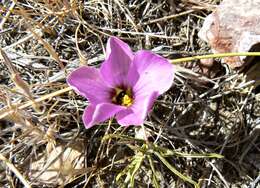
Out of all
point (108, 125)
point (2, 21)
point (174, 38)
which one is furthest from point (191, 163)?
point (2, 21)

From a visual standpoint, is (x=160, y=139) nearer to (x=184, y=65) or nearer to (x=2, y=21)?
(x=184, y=65)

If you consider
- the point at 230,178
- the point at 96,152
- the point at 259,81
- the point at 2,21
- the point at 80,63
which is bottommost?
the point at 230,178

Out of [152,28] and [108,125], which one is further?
[152,28]

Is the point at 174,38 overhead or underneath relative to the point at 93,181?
overhead

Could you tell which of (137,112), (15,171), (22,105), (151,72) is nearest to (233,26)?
(151,72)

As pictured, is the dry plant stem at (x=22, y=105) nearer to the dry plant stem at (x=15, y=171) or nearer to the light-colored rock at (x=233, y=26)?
the dry plant stem at (x=15, y=171)

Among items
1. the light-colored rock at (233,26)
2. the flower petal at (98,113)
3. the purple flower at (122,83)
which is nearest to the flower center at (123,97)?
the purple flower at (122,83)
